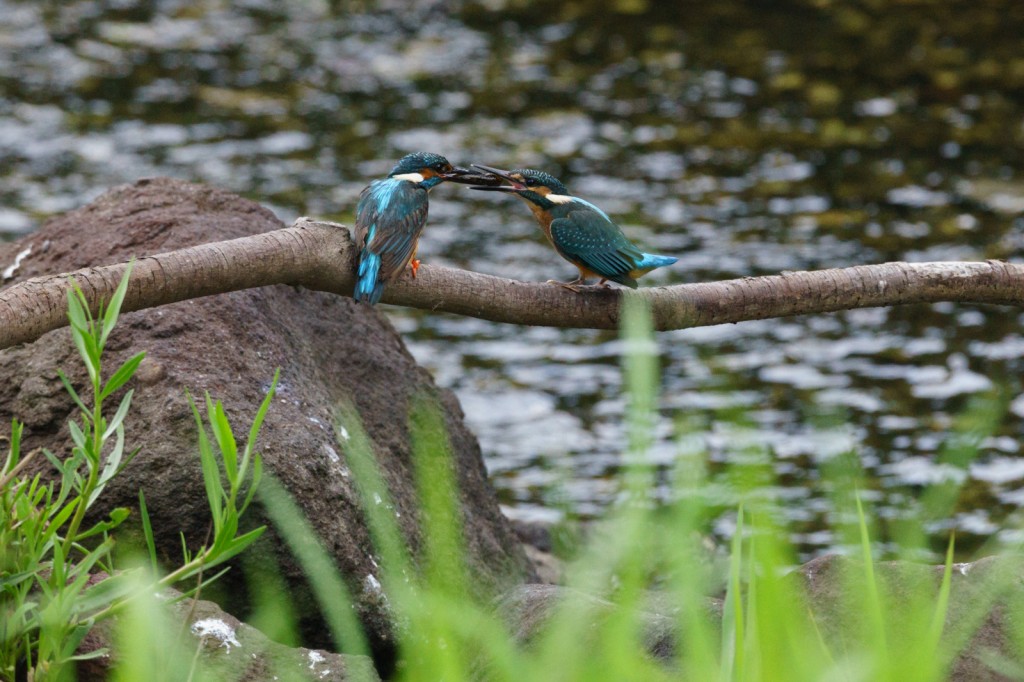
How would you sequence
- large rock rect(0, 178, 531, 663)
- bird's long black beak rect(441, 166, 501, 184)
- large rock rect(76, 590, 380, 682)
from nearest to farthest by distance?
large rock rect(76, 590, 380, 682)
large rock rect(0, 178, 531, 663)
bird's long black beak rect(441, 166, 501, 184)

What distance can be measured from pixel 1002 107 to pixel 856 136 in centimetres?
112

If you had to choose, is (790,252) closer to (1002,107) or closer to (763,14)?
(1002,107)

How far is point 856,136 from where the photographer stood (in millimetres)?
9195

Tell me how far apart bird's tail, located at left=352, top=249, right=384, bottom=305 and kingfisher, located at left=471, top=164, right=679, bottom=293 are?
483 mm

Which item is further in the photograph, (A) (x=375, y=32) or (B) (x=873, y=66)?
(A) (x=375, y=32)

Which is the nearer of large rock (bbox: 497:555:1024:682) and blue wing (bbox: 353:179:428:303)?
large rock (bbox: 497:555:1024:682)

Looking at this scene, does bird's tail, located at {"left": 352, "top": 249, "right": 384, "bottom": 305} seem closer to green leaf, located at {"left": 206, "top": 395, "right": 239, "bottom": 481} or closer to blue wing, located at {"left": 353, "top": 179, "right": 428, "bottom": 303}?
blue wing, located at {"left": 353, "top": 179, "right": 428, "bottom": 303}

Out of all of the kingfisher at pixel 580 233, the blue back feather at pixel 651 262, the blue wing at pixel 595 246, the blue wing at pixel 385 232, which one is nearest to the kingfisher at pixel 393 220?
the blue wing at pixel 385 232

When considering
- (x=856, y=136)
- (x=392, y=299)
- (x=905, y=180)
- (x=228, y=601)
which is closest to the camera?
(x=228, y=601)

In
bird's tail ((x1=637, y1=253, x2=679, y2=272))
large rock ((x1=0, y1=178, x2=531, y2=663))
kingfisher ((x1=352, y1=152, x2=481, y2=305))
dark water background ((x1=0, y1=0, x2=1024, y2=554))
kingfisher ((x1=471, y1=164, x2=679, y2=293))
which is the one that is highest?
kingfisher ((x1=352, y1=152, x2=481, y2=305))

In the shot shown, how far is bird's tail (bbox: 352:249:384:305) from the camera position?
343 centimetres

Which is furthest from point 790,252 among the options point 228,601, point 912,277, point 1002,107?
point 228,601

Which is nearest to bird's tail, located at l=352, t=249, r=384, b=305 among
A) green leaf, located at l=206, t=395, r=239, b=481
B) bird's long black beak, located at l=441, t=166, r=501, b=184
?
bird's long black beak, located at l=441, t=166, r=501, b=184

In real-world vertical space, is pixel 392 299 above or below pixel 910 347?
above
